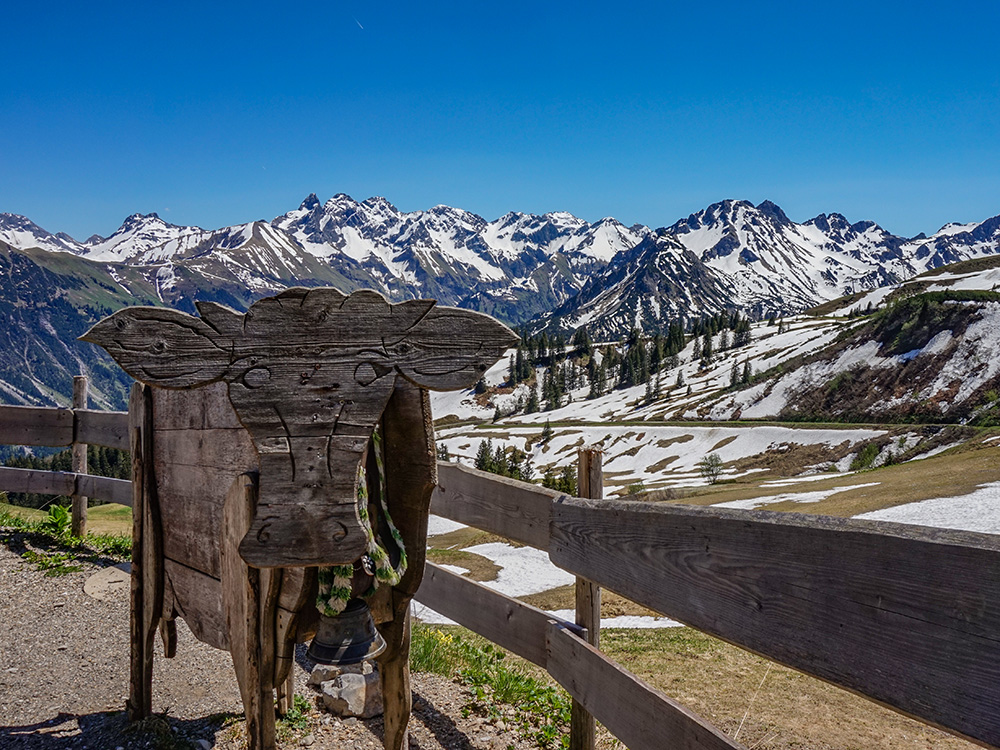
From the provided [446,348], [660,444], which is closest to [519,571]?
[446,348]

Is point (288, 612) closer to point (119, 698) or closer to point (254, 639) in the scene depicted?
point (254, 639)

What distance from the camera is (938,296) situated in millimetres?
109812

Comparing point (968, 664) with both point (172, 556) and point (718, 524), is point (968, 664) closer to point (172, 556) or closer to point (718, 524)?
point (718, 524)

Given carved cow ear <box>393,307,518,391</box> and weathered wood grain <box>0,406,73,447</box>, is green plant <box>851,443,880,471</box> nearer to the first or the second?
weathered wood grain <box>0,406,73,447</box>

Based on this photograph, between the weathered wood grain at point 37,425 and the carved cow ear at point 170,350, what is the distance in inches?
290

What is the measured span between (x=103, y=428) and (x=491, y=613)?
640 cm

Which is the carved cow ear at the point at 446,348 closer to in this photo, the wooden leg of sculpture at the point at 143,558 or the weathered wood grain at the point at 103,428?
the wooden leg of sculpture at the point at 143,558

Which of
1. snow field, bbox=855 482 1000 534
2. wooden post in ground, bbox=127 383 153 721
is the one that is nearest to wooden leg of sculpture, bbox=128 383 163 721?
wooden post in ground, bbox=127 383 153 721

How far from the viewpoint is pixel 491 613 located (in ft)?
18.3

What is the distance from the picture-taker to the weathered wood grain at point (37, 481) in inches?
415

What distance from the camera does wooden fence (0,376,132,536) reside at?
9117mm

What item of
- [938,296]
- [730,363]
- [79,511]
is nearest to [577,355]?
[730,363]

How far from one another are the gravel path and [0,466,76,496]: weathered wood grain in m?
2.95

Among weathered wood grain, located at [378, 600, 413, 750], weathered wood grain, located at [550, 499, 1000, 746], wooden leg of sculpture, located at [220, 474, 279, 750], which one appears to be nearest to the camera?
weathered wood grain, located at [550, 499, 1000, 746]
